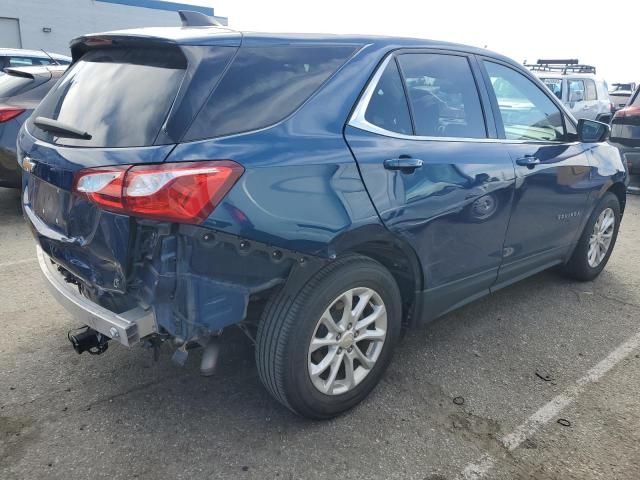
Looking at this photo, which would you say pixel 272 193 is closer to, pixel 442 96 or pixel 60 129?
pixel 60 129

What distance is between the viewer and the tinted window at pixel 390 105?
261cm

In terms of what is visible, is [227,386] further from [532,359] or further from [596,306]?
[596,306]

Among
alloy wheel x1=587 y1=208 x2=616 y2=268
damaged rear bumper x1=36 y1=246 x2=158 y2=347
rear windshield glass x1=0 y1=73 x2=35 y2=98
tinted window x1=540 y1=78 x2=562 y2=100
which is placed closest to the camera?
damaged rear bumper x1=36 y1=246 x2=158 y2=347

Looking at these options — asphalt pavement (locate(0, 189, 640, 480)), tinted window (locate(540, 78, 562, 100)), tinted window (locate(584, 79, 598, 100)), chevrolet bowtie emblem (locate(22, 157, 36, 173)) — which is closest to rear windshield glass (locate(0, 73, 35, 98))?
asphalt pavement (locate(0, 189, 640, 480))

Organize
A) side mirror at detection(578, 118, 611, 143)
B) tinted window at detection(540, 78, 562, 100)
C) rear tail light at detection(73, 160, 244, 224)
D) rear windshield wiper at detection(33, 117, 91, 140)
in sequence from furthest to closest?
tinted window at detection(540, 78, 562, 100)
side mirror at detection(578, 118, 611, 143)
rear windshield wiper at detection(33, 117, 91, 140)
rear tail light at detection(73, 160, 244, 224)

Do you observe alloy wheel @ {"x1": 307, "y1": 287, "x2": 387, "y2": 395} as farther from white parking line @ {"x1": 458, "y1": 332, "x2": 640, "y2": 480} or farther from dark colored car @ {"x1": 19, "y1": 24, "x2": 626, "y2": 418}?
white parking line @ {"x1": 458, "y1": 332, "x2": 640, "y2": 480}

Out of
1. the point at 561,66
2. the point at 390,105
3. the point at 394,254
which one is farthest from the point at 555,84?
the point at 394,254

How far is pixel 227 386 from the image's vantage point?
116 inches

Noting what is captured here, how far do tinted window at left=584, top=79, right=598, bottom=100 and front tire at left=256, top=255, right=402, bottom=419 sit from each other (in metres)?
12.7

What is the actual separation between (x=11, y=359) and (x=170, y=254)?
1747mm

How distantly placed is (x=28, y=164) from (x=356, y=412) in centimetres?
199

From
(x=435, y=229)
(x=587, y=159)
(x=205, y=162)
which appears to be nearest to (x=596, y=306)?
(x=587, y=159)

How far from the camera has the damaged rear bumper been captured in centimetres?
213

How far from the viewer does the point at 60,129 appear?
2412 millimetres
